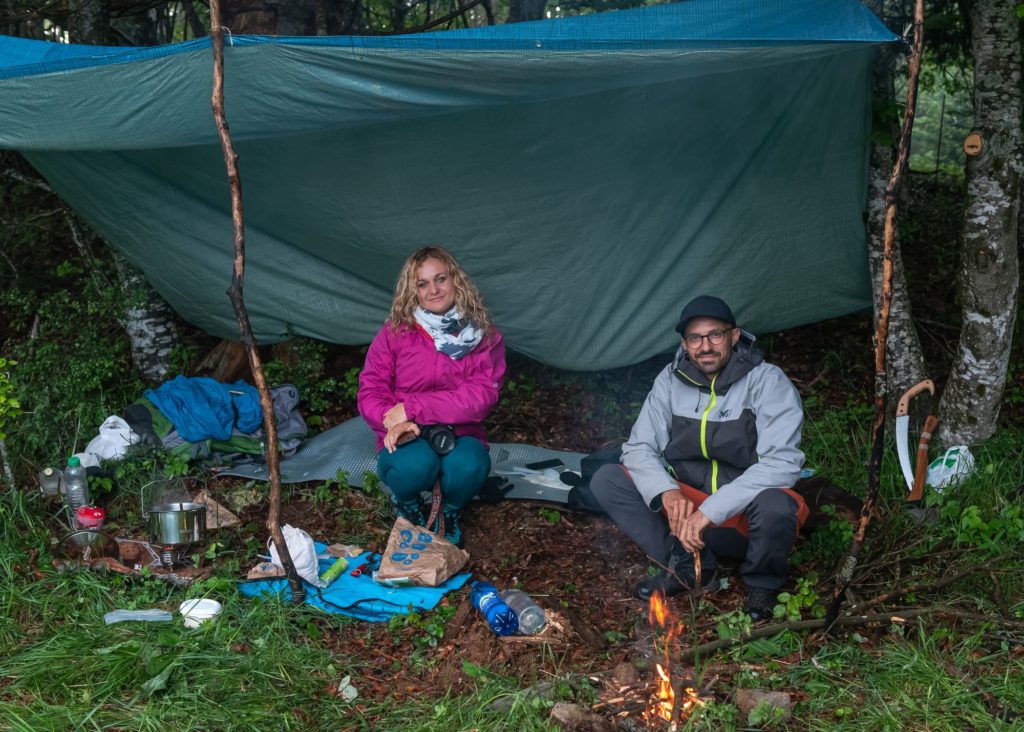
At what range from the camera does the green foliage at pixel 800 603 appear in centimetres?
278

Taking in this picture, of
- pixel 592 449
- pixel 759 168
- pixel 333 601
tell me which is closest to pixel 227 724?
pixel 333 601

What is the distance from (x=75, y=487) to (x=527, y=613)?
5.96 feet

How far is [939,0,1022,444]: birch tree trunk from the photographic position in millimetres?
3529

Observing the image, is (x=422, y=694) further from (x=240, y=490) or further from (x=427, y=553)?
(x=240, y=490)

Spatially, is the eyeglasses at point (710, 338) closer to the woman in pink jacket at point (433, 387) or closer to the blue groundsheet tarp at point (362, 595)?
the woman in pink jacket at point (433, 387)

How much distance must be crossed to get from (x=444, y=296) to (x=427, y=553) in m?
0.89

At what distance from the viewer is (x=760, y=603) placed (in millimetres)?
2941

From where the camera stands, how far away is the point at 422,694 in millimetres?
2656

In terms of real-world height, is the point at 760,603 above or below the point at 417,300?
below

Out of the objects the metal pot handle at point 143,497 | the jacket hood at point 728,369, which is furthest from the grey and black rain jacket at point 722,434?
the metal pot handle at point 143,497

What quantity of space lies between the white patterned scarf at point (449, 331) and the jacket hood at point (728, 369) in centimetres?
79

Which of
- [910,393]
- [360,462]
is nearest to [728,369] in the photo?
[910,393]

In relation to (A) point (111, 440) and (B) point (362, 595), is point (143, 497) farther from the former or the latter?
(B) point (362, 595)

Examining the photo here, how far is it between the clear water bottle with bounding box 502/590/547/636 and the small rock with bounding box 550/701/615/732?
500 millimetres
